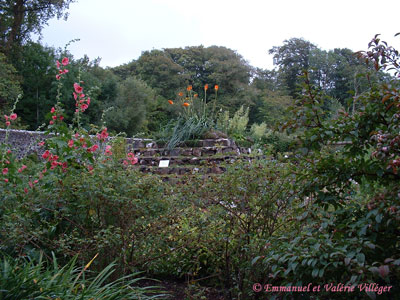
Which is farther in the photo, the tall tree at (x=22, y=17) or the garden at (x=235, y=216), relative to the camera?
the tall tree at (x=22, y=17)

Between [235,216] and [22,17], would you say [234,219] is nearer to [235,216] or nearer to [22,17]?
[235,216]

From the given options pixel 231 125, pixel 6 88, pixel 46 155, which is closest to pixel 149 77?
pixel 6 88

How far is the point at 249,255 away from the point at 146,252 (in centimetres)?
78

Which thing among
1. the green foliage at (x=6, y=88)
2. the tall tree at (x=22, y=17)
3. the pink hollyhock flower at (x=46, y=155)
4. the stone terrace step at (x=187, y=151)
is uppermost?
the tall tree at (x=22, y=17)

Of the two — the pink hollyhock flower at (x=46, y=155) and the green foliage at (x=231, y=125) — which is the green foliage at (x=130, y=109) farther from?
the pink hollyhock flower at (x=46, y=155)

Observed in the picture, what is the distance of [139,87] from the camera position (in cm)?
2212

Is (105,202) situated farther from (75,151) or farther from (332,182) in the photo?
(332,182)

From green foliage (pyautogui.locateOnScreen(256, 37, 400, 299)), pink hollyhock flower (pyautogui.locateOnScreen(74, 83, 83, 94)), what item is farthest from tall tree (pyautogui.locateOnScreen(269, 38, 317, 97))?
green foliage (pyautogui.locateOnScreen(256, 37, 400, 299))

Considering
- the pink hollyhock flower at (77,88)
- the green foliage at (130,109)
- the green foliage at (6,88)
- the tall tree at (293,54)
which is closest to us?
the pink hollyhock flower at (77,88)

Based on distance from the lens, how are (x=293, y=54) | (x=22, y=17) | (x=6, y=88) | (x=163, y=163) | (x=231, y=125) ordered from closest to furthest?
(x=163, y=163), (x=231, y=125), (x=6, y=88), (x=22, y=17), (x=293, y=54)

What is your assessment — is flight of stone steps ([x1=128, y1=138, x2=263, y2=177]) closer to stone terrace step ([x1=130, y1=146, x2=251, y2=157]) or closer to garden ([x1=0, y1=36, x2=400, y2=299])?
stone terrace step ([x1=130, y1=146, x2=251, y2=157])

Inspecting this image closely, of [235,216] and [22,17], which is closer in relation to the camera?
[235,216]

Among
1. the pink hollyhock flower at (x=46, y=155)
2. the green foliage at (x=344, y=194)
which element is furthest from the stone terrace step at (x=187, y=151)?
the green foliage at (x=344, y=194)

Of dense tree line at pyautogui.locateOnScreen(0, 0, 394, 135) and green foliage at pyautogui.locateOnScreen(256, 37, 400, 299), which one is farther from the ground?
dense tree line at pyautogui.locateOnScreen(0, 0, 394, 135)
